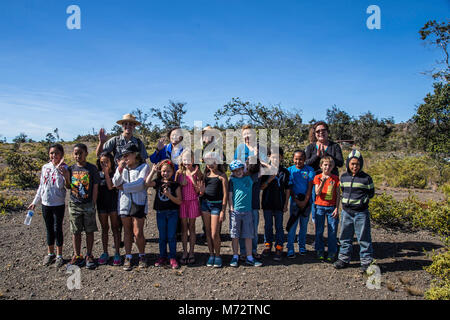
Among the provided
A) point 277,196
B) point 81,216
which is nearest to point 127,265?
point 81,216

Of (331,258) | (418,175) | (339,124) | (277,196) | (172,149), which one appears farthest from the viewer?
(339,124)

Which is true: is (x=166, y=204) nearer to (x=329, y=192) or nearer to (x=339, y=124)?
(x=329, y=192)

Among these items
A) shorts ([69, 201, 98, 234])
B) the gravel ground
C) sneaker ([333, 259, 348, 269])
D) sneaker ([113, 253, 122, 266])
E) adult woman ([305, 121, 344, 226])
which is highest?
adult woman ([305, 121, 344, 226])

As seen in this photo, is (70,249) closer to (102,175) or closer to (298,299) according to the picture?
(102,175)

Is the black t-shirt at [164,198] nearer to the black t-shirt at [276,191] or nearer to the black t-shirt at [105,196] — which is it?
the black t-shirt at [105,196]

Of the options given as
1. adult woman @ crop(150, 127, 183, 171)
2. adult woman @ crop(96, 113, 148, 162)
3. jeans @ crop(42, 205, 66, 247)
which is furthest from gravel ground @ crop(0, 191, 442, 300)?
adult woman @ crop(96, 113, 148, 162)

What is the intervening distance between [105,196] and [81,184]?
37 cm

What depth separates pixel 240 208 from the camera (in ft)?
13.4

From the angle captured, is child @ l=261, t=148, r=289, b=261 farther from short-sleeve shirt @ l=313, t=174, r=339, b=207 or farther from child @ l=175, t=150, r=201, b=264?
child @ l=175, t=150, r=201, b=264

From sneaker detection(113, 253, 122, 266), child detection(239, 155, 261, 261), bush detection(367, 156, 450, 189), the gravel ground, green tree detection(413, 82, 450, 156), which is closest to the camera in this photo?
the gravel ground

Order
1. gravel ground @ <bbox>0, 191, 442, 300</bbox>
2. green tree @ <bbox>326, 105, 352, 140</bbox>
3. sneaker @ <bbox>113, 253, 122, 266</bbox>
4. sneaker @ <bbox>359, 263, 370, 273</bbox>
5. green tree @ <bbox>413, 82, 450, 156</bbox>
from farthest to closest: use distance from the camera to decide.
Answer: green tree @ <bbox>326, 105, 352, 140</bbox>, green tree @ <bbox>413, 82, 450, 156</bbox>, sneaker @ <bbox>113, 253, 122, 266</bbox>, sneaker @ <bbox>359, 263, 370, 273</bbox>, gravel ground @ <bbox>0, 191, 442, 300</bbox>

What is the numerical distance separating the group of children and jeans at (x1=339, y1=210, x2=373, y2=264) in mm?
13

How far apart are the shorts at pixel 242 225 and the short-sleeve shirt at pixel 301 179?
85 centimetres

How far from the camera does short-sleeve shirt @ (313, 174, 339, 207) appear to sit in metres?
4.20
